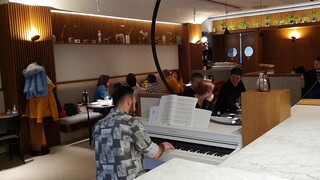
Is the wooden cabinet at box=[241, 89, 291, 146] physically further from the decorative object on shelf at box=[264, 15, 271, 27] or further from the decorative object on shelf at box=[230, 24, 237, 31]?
the decorative object on shelf at box=[230, 24, 237, 31]

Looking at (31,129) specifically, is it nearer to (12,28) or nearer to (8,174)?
(8,174)

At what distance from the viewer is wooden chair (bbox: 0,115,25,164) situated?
4926 millimetres

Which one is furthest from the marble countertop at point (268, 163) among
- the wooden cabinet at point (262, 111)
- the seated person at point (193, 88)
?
the seated person at point (193, 88)

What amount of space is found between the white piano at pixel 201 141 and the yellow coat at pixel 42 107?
10.6 ft

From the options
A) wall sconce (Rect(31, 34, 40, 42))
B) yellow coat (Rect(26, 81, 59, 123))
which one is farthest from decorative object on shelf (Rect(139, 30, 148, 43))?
yellow coat (Rect(26, 81, 59, 123))

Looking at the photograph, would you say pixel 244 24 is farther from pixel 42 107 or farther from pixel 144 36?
pixel 42 107

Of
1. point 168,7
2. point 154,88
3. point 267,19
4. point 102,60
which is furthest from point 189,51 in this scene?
point 154,88

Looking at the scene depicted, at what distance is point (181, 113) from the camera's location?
2891 millimetres

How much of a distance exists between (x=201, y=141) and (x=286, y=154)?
130 cm

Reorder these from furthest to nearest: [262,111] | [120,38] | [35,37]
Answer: [120,38] < [35,37] < [262,111]

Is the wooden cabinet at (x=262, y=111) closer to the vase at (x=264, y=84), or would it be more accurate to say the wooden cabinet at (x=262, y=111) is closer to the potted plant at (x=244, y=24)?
the vase at (x=264, y=84)

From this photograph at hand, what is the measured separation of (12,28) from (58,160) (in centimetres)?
245

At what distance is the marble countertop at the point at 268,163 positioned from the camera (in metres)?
1.21

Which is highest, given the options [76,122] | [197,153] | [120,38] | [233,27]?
[233,27]
